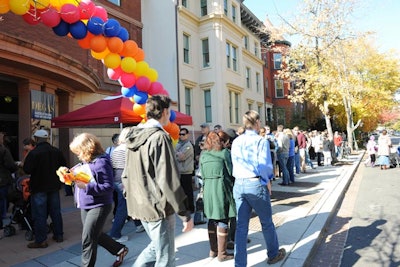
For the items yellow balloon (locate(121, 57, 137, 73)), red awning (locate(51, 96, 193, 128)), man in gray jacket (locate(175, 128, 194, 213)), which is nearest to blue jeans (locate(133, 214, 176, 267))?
yellow balloon (locate(121, 57, 137, 73))

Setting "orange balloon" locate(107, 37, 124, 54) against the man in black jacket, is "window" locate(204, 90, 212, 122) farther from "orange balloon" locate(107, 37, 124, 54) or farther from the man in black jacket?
"orange balloon" locate(107, 37, 124, 54)

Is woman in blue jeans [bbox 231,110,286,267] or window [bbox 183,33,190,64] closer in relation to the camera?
woman in blue jeans [bbox 231,110,286,267]

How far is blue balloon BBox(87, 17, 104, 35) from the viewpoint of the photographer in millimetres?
4008

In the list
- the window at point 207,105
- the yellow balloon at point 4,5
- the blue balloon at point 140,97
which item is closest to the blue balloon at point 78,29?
the yellow balloon at point 4,5

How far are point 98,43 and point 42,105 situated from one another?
5.59m

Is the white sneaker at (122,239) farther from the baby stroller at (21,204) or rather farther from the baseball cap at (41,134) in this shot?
the baseball cap at (41,134)

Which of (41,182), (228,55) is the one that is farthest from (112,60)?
(228,55)

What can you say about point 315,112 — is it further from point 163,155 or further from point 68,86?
point 163,155

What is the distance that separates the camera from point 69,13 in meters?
3.79

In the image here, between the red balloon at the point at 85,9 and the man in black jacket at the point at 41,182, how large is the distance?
1.86 metres

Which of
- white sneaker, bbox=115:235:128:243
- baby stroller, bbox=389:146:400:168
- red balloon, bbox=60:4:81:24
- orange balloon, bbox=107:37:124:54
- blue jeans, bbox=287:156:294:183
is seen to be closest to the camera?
red balloon, bbox=60:4:81:24

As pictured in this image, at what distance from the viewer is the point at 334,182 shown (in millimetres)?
9445

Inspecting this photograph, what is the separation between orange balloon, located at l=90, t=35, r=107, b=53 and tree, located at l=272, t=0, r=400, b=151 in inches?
545

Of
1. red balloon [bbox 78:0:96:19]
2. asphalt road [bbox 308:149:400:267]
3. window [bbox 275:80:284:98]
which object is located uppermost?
window [bbox 275:80:284:98]
